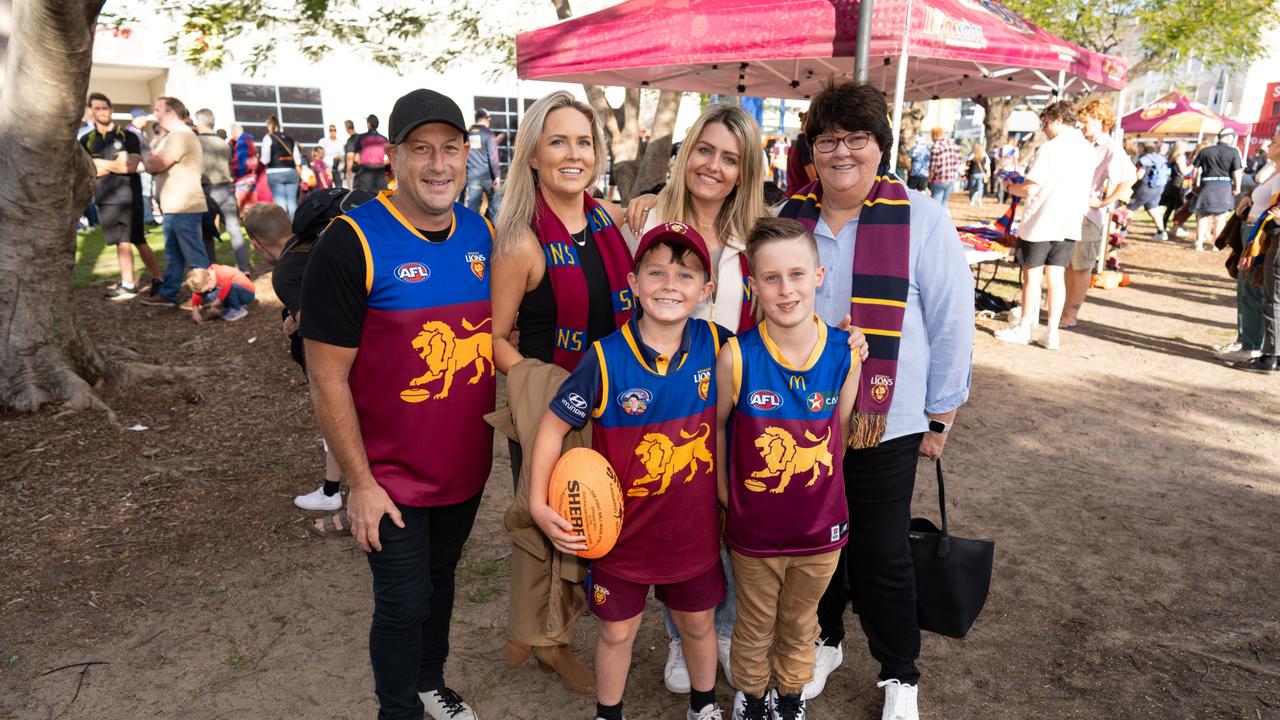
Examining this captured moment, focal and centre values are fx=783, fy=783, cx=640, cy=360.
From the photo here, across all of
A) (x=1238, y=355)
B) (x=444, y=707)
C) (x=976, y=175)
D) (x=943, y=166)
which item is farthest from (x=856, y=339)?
(x=976, y=175)

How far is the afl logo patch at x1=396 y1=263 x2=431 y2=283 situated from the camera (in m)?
2.15

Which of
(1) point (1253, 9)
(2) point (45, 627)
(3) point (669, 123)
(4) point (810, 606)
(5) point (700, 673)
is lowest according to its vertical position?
(2) point (45, 627)

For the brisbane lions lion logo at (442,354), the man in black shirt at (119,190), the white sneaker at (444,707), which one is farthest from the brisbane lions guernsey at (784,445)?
the man in black shirt at (119,190)

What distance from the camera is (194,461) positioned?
520cm

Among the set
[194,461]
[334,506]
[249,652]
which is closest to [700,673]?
[249,652]

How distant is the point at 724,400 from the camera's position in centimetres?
243

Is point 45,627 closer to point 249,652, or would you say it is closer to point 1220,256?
point 249,652

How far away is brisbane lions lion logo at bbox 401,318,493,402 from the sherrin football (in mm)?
401

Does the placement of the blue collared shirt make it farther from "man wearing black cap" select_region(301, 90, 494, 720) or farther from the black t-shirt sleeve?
the black t-shirt sleeve

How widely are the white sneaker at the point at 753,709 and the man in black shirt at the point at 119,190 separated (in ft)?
29.4

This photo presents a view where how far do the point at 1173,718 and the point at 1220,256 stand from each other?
562 inches

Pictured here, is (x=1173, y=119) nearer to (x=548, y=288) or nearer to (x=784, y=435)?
(x=784, y=435)

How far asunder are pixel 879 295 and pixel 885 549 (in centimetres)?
86

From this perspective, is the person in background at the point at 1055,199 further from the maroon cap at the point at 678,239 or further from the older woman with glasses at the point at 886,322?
the maroon cap at the point at 678,239
